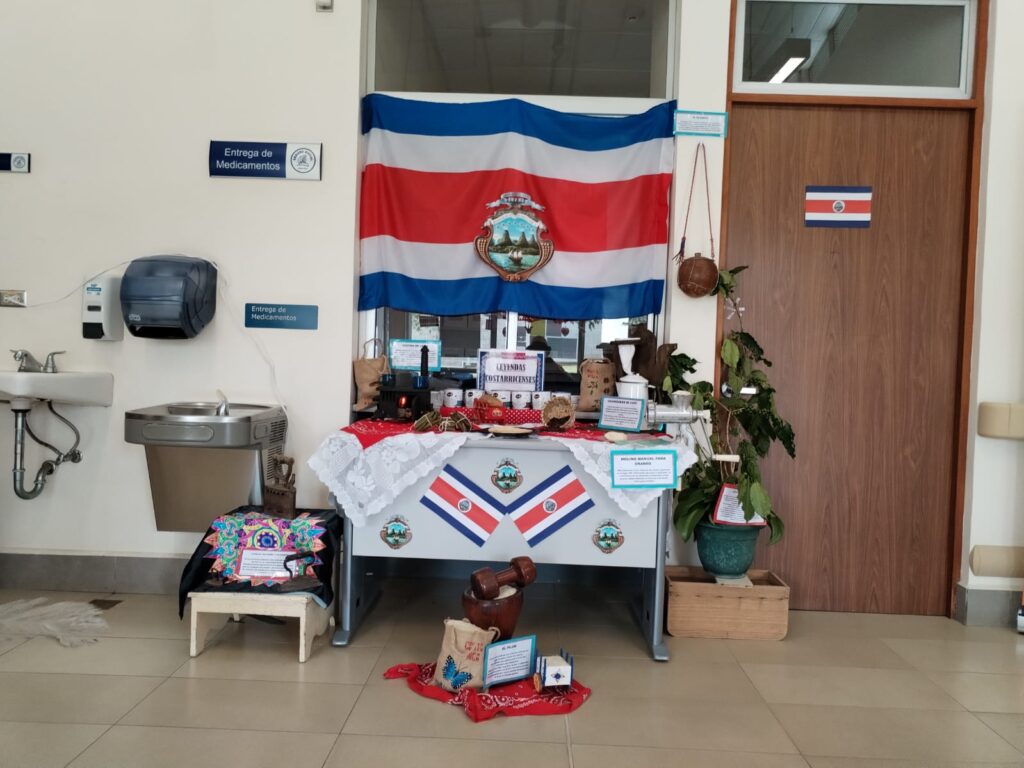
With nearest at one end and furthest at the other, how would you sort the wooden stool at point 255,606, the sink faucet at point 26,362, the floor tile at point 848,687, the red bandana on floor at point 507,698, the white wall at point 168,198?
the red bandana on floor at point 507,698 < the floor tile at point 848,687 < the wooden stool at point 255,606 < the sink faucet at point 26,362 < the white wall at point 168,198

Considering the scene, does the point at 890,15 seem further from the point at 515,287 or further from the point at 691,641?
the point at 691,641

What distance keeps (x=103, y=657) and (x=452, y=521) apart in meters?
1.36

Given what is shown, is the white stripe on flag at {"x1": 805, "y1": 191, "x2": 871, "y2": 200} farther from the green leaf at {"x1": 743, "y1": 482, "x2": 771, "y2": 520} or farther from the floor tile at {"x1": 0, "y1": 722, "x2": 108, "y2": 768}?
the floor tile at {"x1": 0, "y1": 722, "x2": 108, "y2": 768}

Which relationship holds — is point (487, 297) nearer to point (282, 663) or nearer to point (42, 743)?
point (282, 663)

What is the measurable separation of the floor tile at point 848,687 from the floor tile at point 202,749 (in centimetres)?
152

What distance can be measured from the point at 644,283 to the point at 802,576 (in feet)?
5.18

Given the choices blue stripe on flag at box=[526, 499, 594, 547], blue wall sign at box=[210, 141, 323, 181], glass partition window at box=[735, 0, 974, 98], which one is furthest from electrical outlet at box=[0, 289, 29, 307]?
glass partition window at box=[735, 0, 974, 98]

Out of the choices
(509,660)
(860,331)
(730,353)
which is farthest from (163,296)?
(860,331)

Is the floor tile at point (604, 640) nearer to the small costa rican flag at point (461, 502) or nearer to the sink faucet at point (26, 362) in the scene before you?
the small costa rican flag at point (461, 502)

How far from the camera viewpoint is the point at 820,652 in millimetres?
3139

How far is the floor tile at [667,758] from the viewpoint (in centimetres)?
220

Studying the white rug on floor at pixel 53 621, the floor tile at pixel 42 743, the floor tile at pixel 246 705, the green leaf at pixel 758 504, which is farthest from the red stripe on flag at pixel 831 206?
the white rug on floor at pixel 53 621

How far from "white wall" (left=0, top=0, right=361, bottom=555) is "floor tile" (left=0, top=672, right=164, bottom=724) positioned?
104cm

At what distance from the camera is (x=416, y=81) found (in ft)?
13.3
